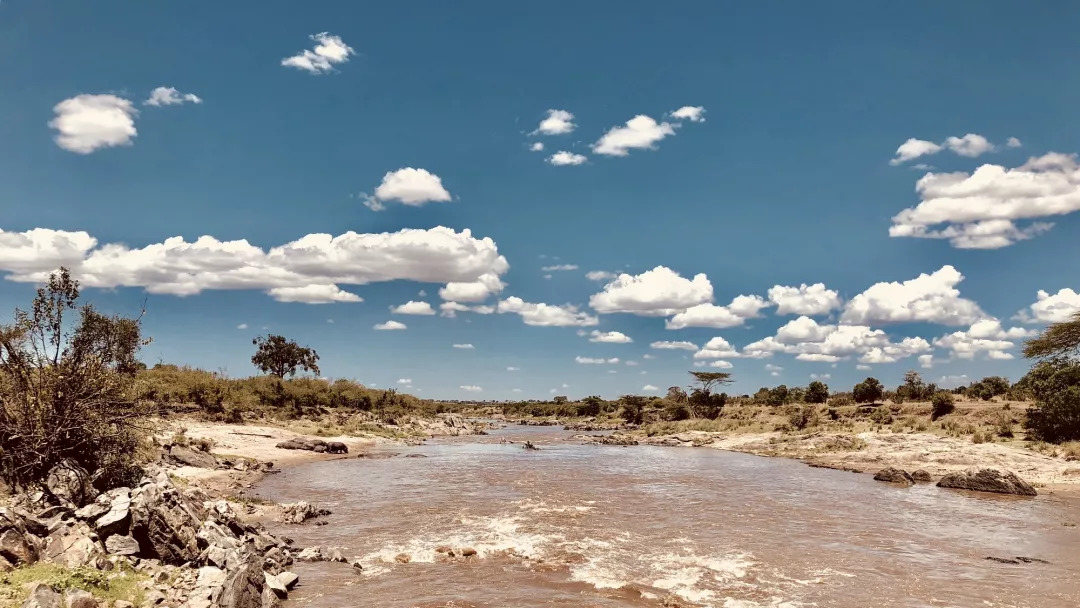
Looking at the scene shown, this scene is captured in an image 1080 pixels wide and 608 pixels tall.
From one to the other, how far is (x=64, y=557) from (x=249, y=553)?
11.1 feet

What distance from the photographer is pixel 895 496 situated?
2864 centimetres

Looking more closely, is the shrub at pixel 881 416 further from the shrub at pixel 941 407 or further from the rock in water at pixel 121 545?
the rock in water at pixel 121 545

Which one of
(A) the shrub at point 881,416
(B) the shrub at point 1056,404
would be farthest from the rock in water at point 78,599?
(A) the shrub at point 881,416

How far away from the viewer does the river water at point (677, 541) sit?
46.9 ft

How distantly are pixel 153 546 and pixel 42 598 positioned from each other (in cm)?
382

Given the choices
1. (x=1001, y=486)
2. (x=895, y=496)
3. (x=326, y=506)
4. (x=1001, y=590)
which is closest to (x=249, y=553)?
(x=326, y=506)

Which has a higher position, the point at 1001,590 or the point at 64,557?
the point at 64,557

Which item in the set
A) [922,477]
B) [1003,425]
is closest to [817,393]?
[1003,425]

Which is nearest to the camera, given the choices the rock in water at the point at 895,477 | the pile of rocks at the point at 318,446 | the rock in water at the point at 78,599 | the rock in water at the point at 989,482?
the rock in water at the point at 78,599

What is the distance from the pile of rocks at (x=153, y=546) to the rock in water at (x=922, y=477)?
3499 cm

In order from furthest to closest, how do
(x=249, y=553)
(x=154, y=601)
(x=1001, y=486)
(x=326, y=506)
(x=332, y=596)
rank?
(x=1001, y=486), (x=326, y=506), (x=332, y=596), (x=249, y=553), (x=154, y=601)

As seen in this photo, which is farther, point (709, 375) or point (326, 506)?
point (709, 375)

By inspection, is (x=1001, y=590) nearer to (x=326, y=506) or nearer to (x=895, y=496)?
(x=895, y=496)

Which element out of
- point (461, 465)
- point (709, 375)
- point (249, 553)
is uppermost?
point (709, 375)
